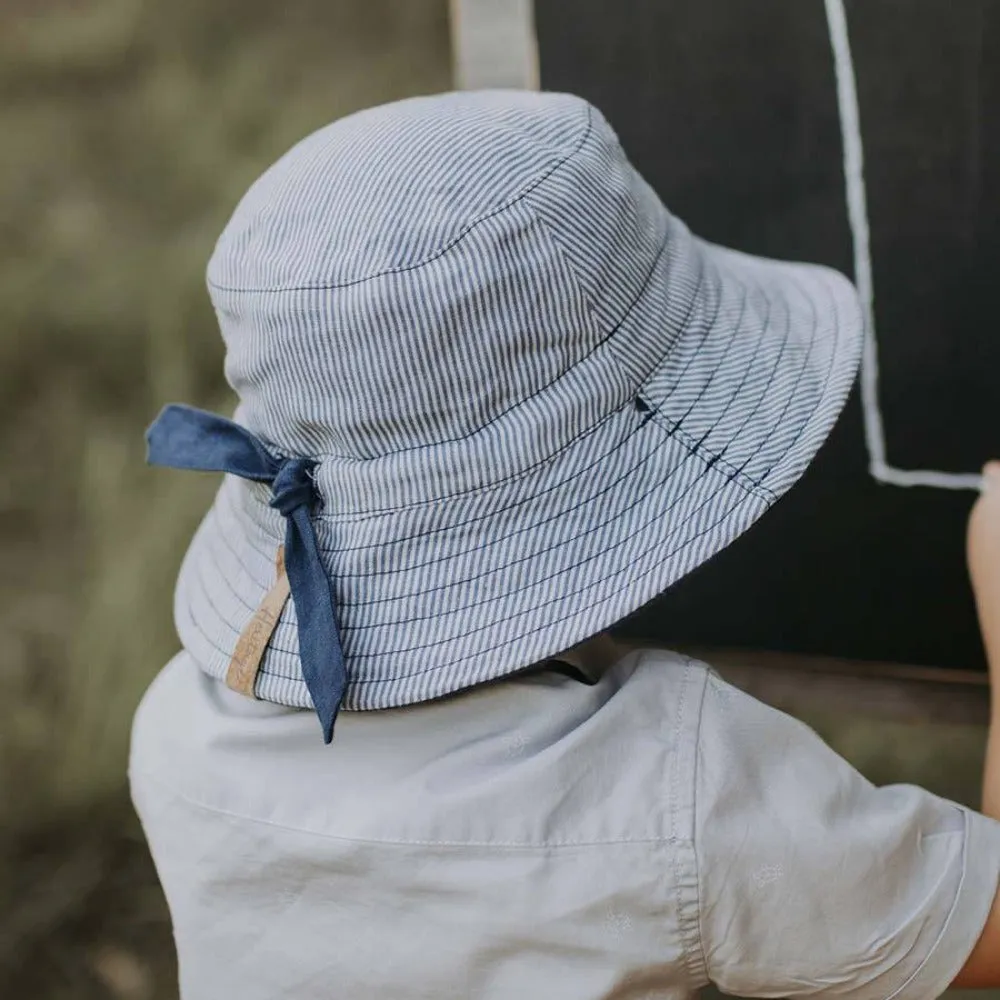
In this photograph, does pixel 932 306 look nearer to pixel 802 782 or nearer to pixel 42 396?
pixel 802 782

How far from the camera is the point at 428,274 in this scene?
0.59 metres

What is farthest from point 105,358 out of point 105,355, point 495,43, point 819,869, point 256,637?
point 819,869

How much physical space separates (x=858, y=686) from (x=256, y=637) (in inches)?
23.3

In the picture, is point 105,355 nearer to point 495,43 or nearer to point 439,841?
point 495,43

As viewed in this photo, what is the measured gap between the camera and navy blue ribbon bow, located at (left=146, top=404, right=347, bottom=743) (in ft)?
1.98

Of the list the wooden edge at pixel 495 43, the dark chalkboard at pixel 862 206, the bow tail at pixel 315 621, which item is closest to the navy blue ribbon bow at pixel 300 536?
the bow tail at pixel 315 621

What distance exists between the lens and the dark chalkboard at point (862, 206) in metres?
0.86

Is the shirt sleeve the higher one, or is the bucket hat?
the bucket hat

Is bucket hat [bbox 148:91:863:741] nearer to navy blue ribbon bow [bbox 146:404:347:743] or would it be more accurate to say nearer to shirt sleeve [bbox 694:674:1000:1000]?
navy blue ribbon bow [bbox 146:404:347:743]

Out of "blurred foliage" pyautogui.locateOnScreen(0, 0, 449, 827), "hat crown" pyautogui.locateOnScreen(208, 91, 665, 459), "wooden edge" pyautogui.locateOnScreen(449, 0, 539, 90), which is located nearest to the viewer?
"hat crown" pyautogui.locateOnScreen(208, 91, 665, 459)

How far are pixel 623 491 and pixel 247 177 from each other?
29.5 inches

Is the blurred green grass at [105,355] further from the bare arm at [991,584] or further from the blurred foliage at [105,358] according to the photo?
the bare arm at [991,584]

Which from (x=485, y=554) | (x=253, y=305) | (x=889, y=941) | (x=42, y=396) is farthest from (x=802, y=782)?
(x=42, y=396)

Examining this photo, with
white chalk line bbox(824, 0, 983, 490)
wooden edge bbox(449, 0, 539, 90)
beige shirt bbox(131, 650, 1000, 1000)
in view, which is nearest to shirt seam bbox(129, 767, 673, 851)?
beige shirt bbox(131, 650, 1000, 1000)
